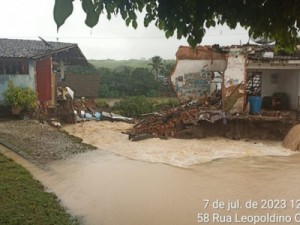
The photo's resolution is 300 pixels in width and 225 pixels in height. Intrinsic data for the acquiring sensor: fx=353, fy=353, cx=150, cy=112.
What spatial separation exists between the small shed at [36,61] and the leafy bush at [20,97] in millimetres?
544

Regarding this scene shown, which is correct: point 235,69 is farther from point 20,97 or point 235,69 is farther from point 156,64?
point 156,64

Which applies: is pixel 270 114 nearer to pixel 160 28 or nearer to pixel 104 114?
pixel 104 114

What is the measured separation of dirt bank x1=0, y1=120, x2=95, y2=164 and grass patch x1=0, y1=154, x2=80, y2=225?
2509 millimetres

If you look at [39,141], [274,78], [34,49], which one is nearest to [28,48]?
[34,49]

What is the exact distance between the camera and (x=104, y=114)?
23.2m

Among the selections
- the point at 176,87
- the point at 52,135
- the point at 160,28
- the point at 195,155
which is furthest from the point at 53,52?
the point at 160,28

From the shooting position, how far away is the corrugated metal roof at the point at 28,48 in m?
17.9

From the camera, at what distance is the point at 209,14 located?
331 cm

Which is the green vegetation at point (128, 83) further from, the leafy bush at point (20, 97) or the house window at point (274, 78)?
the leafy bush at point (20, 97)

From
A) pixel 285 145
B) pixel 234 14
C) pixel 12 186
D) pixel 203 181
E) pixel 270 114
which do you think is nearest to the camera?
pixel 234 14

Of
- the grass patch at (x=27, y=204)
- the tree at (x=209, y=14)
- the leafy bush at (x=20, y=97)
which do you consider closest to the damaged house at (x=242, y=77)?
the leafy bush at (x=20, y=97)

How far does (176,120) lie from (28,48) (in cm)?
883

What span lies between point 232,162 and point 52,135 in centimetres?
759

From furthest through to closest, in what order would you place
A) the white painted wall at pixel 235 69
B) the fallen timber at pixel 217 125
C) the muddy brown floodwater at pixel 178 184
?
the white painted wall at pixel 235 69
the fallen timber at pixel 217 125
the muddy brown floodwater at pixel 178 184
